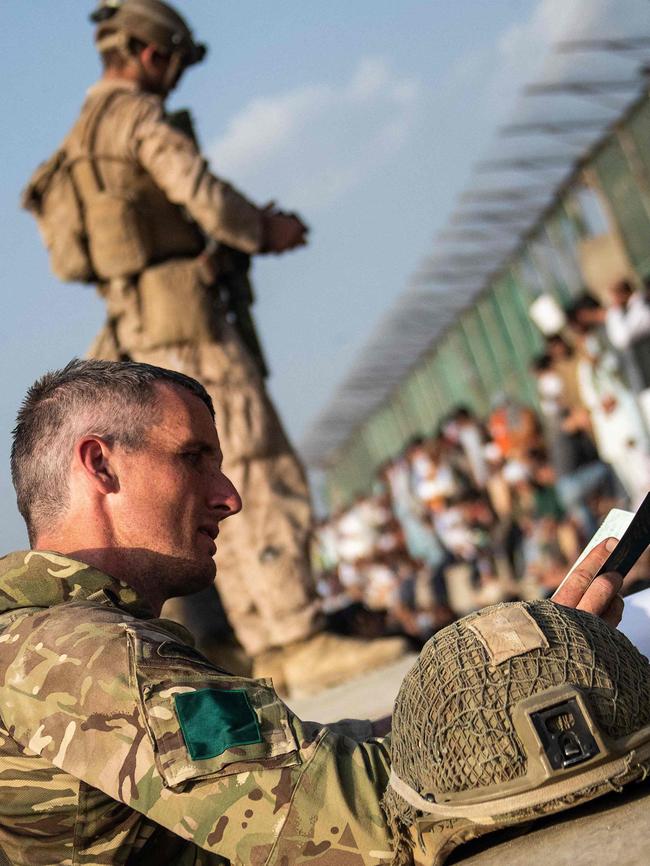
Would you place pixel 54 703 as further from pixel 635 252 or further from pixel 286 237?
pixel 635 252

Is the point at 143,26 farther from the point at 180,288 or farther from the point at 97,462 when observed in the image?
the point at 97,462

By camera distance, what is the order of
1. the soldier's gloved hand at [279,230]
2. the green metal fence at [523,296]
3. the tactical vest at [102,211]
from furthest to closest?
1. the green metal fence at [523,296]
2. the tactical vest at [102,211]
3. the soldier's gloved hand at [279,230]

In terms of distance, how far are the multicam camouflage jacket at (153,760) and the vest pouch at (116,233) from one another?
3.56m

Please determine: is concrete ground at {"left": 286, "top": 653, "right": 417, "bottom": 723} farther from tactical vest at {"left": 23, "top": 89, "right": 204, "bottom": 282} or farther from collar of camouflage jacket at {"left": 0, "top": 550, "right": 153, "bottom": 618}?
tactical vest at {"left": 23, "top": 89, "right": 204, "bottom": 282}

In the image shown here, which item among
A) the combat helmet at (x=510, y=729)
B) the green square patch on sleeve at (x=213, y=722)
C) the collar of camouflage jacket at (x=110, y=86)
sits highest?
the collar of camouflage jacket at (x=110, y=86)

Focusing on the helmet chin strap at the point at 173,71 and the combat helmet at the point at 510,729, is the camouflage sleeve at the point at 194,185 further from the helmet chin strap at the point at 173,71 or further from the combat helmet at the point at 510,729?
the combat helmet at the point at 510,729

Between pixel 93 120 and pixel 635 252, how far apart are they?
26.1 feet

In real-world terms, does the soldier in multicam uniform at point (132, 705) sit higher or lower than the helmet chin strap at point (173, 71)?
lower

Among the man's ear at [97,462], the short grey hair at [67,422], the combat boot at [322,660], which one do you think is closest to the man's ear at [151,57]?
the combat boot at [322,660]

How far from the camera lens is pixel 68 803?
5.30 ft

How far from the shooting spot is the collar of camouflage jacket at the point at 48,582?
180cm

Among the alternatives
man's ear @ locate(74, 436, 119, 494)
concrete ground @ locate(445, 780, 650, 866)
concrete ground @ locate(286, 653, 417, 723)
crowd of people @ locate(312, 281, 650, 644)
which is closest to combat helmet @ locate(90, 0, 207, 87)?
crowd of people @ locate(312, 281, 650, 644)

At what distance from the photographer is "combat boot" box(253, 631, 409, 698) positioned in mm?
4840

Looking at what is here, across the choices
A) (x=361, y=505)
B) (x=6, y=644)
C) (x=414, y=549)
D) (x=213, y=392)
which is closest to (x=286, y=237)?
(x=213, y=392)
